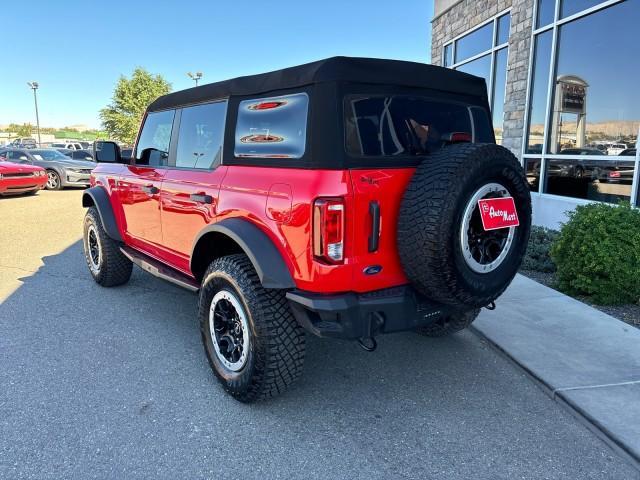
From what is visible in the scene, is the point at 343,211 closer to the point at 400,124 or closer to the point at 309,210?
the point at 309,210

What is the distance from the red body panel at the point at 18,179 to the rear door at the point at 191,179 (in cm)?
1152

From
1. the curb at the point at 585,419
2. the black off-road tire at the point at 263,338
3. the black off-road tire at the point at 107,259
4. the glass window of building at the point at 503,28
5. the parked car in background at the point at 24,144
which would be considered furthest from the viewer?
the parked car in background at the point at 24,144

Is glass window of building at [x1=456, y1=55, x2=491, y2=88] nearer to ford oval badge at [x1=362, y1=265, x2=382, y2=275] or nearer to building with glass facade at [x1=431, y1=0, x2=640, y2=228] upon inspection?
building with glass facade at [x1=431, y1=0, x2=640, y2=228]

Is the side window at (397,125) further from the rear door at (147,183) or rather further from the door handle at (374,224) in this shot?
the rear door at (147,183)

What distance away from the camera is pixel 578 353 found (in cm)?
345

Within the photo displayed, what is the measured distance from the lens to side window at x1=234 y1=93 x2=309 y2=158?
2574mm

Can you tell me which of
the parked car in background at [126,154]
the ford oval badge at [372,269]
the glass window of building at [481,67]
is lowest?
the ford oval badge at [372,269]

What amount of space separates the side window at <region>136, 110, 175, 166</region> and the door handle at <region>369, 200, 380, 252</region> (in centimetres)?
223

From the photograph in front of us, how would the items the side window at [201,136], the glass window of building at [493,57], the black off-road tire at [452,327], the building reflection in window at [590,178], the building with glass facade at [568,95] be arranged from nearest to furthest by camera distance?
the side window at [201,136]
the black off-road tire at [452,327]
the building reflection in window at [590,178]
the building with glass facade at [568,95]
the glass window of building at [493,57]

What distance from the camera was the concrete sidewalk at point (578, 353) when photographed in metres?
2.66

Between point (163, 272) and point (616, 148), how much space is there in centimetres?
629

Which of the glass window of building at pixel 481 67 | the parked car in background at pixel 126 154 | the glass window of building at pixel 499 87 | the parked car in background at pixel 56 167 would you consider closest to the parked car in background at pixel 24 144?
the parked car in background at pixel 56 167

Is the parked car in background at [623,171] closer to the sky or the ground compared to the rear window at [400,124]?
closer to the ground

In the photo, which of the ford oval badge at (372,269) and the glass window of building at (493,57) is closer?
the ford oval badge at (372,269)
